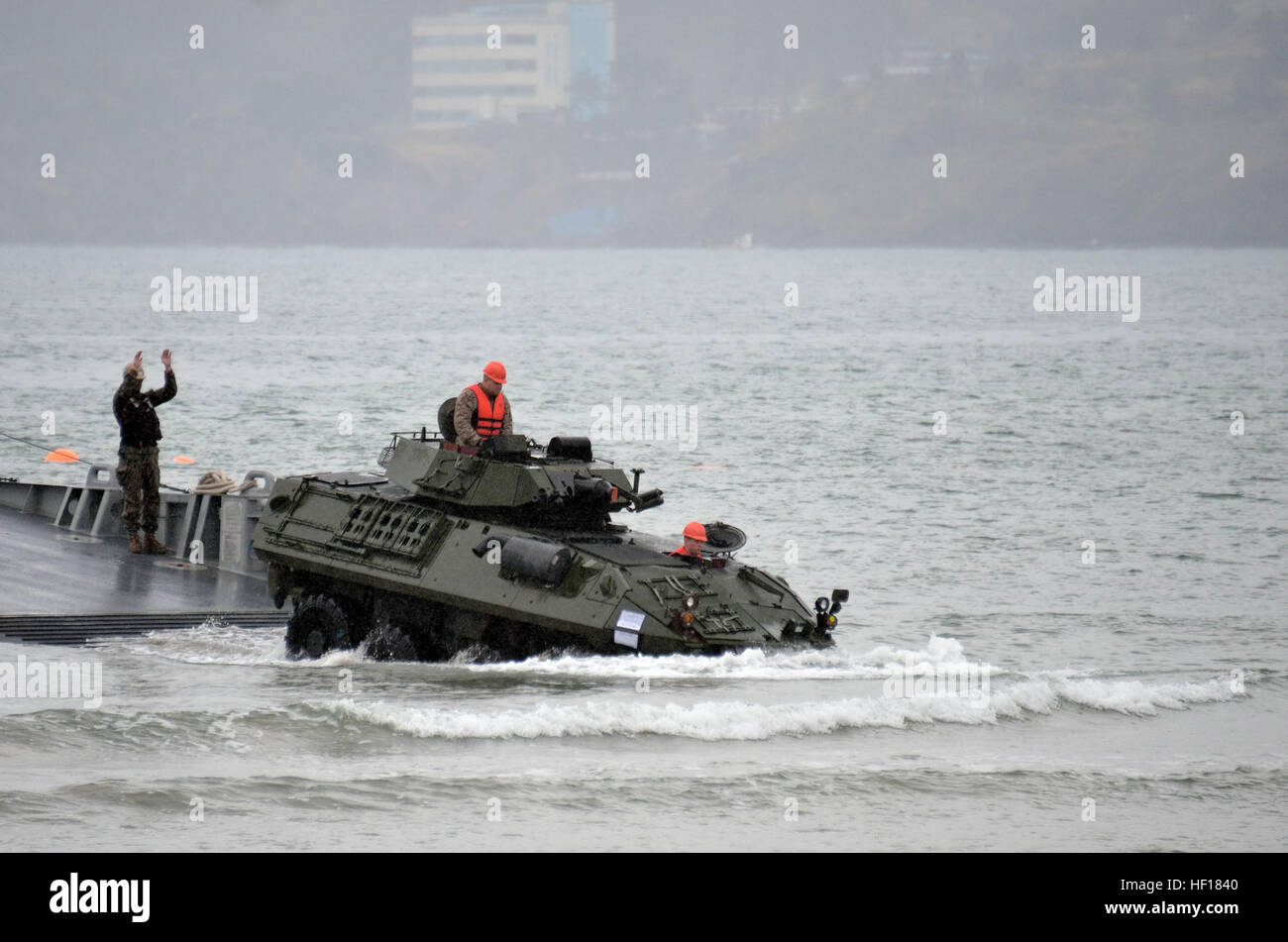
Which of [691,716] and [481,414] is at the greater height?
[481,414]

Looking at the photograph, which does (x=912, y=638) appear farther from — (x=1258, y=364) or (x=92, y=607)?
(x=1258, y=364)

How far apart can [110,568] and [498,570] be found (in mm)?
6649

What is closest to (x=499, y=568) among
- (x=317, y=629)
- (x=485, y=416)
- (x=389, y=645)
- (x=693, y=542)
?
(x=389, y=645)

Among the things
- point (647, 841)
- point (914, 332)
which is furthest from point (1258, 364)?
point (647, 841)

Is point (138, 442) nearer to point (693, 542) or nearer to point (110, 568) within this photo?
point (110, 568)

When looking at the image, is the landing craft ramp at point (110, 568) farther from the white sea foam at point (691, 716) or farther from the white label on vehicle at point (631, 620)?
the white label on vehicle at point (631, 620)

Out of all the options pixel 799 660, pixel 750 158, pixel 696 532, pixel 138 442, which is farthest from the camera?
pixel 750 158

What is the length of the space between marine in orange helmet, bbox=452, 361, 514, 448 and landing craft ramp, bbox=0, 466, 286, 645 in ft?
11.0

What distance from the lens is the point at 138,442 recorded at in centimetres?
2373

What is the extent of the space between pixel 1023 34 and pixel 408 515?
18841cm

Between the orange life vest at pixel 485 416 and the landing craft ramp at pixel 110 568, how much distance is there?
3352mm

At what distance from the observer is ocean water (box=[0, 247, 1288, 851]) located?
1503 cm

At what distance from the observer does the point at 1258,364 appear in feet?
236

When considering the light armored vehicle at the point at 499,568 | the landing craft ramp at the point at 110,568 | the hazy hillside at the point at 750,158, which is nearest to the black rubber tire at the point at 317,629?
the light armored vehicle at the point at 499,568
